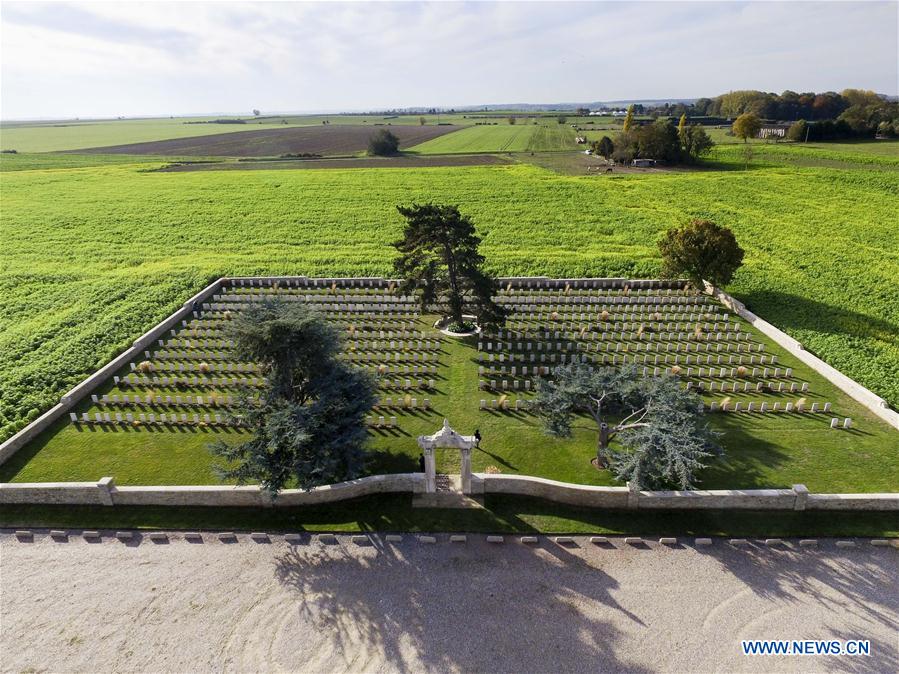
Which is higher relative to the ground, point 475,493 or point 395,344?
point 395,344

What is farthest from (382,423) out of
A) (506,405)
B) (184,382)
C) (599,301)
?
(599,301)

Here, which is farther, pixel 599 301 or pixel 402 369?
pixel 599 301

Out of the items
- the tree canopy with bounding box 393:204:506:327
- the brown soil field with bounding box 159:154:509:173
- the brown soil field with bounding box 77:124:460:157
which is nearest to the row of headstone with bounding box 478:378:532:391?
the tree canopy with bounding box 393:204:506:327

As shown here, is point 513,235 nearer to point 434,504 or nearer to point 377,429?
point 377,429

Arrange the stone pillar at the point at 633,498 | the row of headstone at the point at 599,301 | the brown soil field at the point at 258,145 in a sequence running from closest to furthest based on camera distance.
A: the stone pillar at the point at 633,498, the row of headstone at the point at 599,301, the brown soil field at the point at 258,145

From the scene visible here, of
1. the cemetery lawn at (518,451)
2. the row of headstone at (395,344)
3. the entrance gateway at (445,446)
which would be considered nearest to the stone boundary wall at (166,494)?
the entrance gateway at (445,446)

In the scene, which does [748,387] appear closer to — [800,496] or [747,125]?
[800,496]

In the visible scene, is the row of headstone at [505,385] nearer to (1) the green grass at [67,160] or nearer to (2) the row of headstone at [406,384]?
(2) the row of headstone at [406,384]
